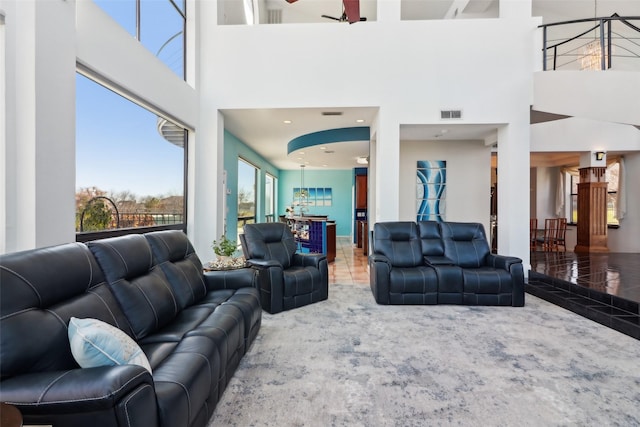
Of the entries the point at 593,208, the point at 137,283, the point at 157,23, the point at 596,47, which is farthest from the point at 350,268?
the point at 596,47

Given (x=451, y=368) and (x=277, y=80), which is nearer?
(x=451, y=368)

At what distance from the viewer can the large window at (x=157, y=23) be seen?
327 centimetres

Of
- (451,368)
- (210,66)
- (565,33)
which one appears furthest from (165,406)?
(565,33)

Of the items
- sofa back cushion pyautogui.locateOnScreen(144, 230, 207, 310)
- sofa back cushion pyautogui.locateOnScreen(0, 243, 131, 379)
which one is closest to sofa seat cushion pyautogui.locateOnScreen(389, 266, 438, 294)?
sofa back cushion pyautogui.locateOnScreen(144, 230, 207, 310)

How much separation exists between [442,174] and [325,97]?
132 inches

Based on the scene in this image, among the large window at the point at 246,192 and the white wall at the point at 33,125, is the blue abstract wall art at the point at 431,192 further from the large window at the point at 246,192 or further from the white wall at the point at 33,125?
the white wall at the point at 33,125

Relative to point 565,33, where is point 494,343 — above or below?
below

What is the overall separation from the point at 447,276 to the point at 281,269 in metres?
2.01

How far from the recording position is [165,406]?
123cm

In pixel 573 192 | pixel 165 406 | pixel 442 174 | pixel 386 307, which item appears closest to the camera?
pixel 165 406

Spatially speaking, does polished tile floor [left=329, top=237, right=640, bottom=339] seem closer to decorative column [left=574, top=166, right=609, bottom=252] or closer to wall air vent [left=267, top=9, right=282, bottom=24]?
decorative column [left=574, top=166, right=609, bottom=252]

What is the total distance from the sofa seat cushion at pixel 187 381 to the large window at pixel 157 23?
3253 millimetres

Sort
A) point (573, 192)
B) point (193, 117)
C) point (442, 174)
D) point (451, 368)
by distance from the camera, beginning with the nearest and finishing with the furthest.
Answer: point (451, 368) → point (193, 117) → point (442, 174) → point (573, 192)

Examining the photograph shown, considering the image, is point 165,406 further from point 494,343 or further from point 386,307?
point 386,307
